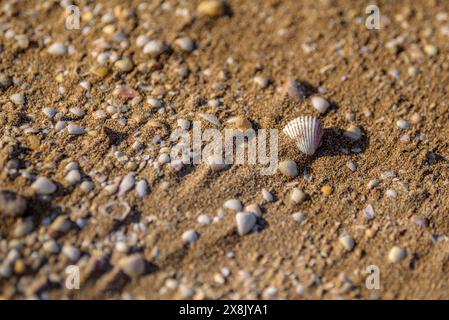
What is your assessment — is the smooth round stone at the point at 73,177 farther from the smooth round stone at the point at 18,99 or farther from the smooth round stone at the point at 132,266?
Answer: the smooth round stone at the point at 18,99

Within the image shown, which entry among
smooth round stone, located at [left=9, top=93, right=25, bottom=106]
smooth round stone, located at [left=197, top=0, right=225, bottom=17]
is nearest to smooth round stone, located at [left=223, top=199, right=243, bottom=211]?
smooth round stone, located at [left=9, top=93, right=25, bottom=106]

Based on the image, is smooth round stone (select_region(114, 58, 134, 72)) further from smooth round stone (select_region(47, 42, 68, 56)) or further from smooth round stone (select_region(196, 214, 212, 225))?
smooth round stone (select_region(196, 214, 212, 225))

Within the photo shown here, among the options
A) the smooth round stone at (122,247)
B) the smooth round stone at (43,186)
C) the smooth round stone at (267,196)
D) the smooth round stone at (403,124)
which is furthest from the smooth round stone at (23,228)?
the smooth round stone at (403,124)

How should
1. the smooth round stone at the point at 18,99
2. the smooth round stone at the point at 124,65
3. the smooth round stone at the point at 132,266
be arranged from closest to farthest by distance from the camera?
1. the smooth round stone at the point at 132,266
2. the smooth round stone at the point at 18,99
3. the smooth round stone at the point at 124,65

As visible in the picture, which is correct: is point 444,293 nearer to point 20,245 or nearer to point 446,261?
point 446,261

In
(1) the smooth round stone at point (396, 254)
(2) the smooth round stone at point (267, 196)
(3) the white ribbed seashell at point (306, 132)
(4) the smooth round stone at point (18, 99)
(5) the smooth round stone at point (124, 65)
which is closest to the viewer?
(1) the smooth round stone at point (396, 254)

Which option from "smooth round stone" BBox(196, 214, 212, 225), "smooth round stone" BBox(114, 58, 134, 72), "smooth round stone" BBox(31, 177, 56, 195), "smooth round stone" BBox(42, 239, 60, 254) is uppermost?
"smooth round stone" BBox(114, 58, 134, 72)
